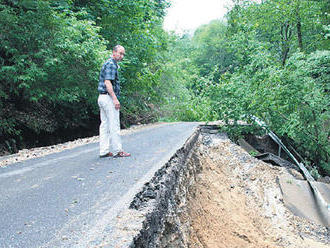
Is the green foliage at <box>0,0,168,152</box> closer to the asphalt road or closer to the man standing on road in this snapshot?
the man standing on road

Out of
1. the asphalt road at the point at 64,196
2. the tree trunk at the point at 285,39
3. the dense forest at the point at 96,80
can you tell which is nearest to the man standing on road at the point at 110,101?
the asphalt road at the point at 64,196

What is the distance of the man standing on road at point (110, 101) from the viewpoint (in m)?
4.98

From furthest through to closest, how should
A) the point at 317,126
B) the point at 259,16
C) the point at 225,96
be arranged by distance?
the point at 259,16
the point at 225,96
the point at 317,126

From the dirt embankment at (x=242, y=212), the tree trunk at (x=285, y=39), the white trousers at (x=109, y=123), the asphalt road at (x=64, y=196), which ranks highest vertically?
the tree trunk at (x=285, y=39)

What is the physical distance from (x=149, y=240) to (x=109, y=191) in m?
1.17

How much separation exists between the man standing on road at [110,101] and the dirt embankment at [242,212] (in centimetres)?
178

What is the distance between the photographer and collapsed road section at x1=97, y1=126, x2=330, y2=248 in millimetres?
2369

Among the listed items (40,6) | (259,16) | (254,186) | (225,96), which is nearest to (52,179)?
(254,186)

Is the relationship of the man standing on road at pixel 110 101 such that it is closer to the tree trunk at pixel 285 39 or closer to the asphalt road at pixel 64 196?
the asphalt road at pixel 64 196

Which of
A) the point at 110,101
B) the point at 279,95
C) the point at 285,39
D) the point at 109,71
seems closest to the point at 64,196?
the point at 110,101

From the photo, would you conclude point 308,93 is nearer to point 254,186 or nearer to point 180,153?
point 254,186

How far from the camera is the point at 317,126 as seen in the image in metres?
10.0

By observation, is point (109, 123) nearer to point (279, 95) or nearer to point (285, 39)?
point (279, 95)

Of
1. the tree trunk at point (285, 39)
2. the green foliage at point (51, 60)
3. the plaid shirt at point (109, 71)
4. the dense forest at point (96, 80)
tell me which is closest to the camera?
the plaid shirt at point (109, 71)
